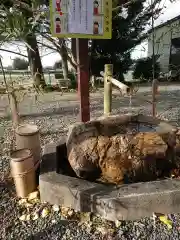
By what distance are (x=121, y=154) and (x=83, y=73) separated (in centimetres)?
110

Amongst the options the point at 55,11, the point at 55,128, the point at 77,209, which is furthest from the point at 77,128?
the point at 55,128

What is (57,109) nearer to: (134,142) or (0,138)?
(0,138)

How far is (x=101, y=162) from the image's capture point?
208 centimetres

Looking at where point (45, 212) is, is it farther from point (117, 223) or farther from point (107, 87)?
point (107, 87)

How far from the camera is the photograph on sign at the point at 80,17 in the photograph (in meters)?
2.09

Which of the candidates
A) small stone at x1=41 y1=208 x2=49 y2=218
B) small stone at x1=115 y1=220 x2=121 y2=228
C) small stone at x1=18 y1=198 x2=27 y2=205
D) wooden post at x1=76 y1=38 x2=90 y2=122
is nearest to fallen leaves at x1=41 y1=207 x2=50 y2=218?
small stone at x1=41 y1=208 x2=49 y2=218

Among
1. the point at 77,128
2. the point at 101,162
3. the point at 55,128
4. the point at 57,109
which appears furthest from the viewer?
the point at 57,109

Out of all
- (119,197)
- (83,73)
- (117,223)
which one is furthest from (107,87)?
(117,223)

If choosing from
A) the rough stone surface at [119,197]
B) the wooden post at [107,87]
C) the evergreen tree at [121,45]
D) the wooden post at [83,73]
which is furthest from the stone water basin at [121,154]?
the evergreen tree at [121,45]

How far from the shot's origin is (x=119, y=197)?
5.84ft

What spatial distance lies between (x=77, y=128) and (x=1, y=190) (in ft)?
3.45

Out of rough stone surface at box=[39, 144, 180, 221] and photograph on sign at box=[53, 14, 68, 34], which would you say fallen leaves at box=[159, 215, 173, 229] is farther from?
photograph on sign at box=[53, 14, 68, 34]

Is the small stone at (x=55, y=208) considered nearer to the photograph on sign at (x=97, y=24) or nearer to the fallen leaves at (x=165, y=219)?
the fallen leaves at (x=165, y=219)

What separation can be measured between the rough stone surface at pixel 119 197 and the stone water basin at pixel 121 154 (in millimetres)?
191
